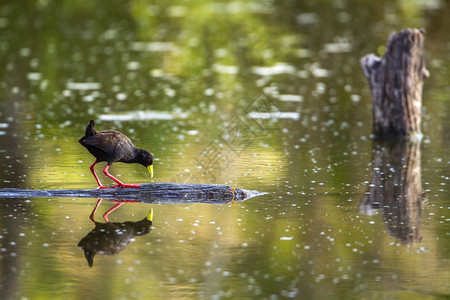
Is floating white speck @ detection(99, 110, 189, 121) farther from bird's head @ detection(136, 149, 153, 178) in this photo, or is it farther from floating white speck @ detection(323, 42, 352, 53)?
floating white speck @ detection(323, 42, 352, 53)

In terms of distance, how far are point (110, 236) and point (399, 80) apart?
805cm

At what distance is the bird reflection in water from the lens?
10562 millimetres

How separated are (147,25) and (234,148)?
1992 centimetres

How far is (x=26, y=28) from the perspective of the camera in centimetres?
3453

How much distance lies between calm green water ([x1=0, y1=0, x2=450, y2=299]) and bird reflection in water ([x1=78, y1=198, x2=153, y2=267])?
0.15 feet

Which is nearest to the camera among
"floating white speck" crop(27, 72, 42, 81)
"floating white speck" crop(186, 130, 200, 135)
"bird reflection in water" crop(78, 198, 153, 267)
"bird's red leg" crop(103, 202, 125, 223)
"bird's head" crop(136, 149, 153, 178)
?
"bird reflection in water" crop(78, 198, 153, 267)

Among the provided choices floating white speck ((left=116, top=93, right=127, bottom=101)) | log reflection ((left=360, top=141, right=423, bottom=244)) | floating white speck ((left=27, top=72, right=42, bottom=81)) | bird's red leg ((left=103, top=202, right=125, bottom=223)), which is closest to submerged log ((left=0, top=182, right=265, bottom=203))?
bird's red leg ((left=103, top=202, right=125, bottom=223))

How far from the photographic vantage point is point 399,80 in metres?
17.4

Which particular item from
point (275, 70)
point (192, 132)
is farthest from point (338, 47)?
point (192, 132)

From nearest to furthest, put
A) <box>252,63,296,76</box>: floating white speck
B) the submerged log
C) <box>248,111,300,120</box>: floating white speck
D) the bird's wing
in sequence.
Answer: the bird's wing < the submerged log < <box>248,111,300,120</box>: floating white speck < <box>252,63,296,76</box>: floating white speck

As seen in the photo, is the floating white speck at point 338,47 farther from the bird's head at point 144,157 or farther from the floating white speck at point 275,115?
the bird's head at point 144,157

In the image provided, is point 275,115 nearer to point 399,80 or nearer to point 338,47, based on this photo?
point 399,80

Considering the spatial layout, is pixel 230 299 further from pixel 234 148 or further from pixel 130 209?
pixel 234 148

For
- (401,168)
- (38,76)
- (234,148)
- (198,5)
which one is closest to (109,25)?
(198,5)
